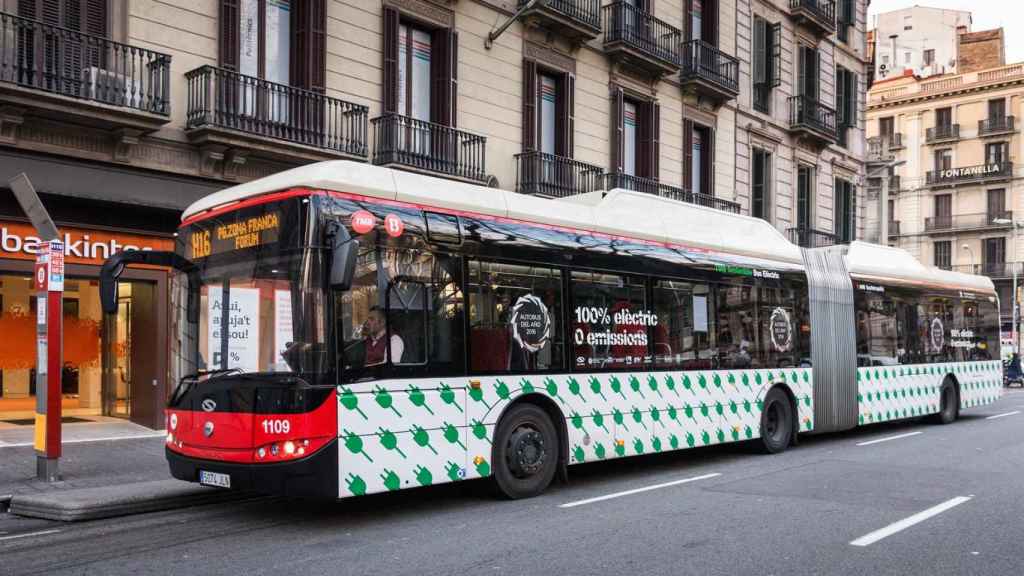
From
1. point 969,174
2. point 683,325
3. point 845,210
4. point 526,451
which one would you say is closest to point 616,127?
point 683,325

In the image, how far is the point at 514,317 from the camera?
9.26 meters

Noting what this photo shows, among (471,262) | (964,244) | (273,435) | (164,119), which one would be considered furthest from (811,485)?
(964,244)

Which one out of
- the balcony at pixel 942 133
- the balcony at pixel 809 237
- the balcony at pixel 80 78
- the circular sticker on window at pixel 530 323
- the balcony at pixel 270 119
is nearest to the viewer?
the circular sticker on window at pixel 530 323

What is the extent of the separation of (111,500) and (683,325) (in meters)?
6.79

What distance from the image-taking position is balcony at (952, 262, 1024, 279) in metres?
60.9

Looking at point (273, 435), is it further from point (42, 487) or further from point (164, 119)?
point (164, 119)

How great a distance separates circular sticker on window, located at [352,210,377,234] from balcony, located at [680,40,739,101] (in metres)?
18.2

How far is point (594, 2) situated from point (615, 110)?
264 cm

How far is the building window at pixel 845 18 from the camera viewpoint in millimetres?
33219

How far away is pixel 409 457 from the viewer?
814 centimetres

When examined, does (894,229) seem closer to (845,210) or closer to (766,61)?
(845,210)

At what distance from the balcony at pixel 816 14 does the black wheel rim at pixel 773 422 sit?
65.5ft

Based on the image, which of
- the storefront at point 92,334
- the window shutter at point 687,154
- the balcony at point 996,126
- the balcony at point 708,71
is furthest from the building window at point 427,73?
the balcony at point 996,126

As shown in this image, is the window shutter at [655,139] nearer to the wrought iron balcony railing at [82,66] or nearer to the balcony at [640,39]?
the balcony at [640,39]
